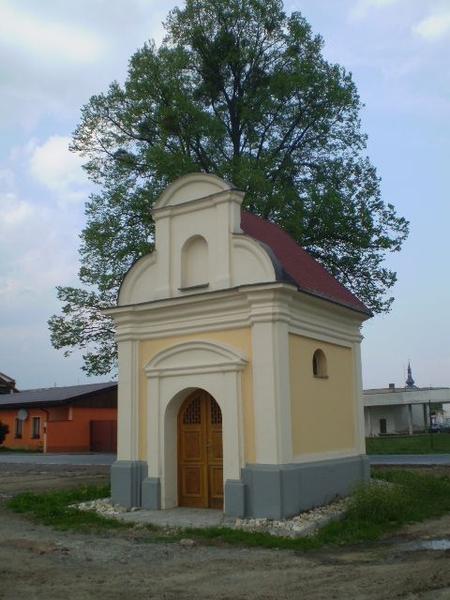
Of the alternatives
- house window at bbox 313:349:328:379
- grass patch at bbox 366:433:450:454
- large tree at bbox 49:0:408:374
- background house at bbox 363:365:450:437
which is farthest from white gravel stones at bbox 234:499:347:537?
background house at bbox 363:365:450:437

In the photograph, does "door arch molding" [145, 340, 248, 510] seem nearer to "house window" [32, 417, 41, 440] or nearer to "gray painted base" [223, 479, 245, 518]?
"gray painted base" [223, 479, 245, 518]

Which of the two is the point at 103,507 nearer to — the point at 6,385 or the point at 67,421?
the point at 67,421

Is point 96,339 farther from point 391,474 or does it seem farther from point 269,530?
point 269,530

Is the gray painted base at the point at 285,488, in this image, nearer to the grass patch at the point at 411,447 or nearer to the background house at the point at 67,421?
the grass patch at the point at 411,447

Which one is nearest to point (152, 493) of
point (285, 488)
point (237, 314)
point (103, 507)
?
point (103, 507)

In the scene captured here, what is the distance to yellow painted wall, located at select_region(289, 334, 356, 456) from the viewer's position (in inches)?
488

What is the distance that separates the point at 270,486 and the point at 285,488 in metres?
0.26

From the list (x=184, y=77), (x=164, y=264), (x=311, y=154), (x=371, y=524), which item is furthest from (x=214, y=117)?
(x=371, y=524)

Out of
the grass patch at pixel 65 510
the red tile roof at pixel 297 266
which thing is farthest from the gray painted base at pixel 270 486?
the red tile roof at pixel 297 266

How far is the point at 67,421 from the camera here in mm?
37375

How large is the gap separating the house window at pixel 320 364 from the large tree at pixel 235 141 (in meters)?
7.12

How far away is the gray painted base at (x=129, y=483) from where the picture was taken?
13391 mm

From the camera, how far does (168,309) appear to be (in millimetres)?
13391

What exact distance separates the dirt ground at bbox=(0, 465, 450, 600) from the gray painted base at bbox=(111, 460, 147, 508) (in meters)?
2.24
